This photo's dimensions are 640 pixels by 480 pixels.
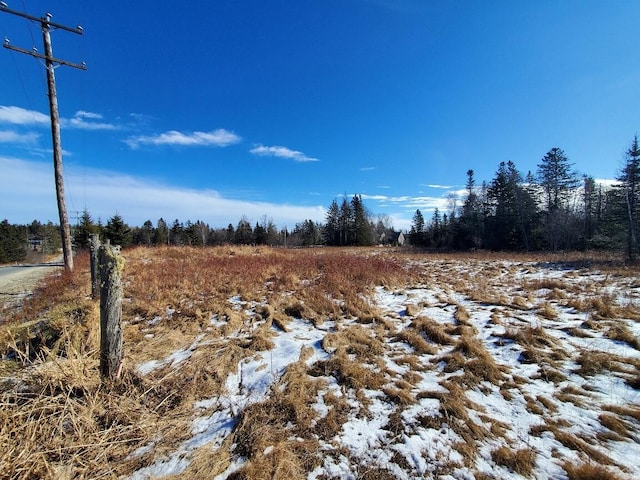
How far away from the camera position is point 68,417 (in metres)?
3.00

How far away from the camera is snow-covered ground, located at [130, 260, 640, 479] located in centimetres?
271

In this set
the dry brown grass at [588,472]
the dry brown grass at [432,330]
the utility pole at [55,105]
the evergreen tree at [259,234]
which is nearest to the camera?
the dry brown grass at [588,472]

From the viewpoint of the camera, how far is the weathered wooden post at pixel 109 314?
136 inches

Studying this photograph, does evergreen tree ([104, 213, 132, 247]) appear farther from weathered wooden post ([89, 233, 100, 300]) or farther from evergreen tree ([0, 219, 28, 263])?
weathered wooden post ([89, 233, 100, 300])

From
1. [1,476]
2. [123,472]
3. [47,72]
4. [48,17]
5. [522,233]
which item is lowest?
[123,472]

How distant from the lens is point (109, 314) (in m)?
3.53

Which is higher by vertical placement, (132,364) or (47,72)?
(47,72)

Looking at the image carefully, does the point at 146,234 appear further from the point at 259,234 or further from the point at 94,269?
the point at 94,269

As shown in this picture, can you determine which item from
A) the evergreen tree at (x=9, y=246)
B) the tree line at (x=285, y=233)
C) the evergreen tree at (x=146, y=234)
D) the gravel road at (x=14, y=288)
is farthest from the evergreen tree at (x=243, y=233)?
the gravel road at (x=14, y=288)

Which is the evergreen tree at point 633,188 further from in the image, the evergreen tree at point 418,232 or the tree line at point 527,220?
the evergreen tree at point 418,232

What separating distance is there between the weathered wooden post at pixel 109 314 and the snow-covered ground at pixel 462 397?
81cm

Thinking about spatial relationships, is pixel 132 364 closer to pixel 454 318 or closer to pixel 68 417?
pixel 68 417

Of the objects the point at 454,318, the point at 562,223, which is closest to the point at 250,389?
the point at 454,318

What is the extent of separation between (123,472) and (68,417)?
105 cm
